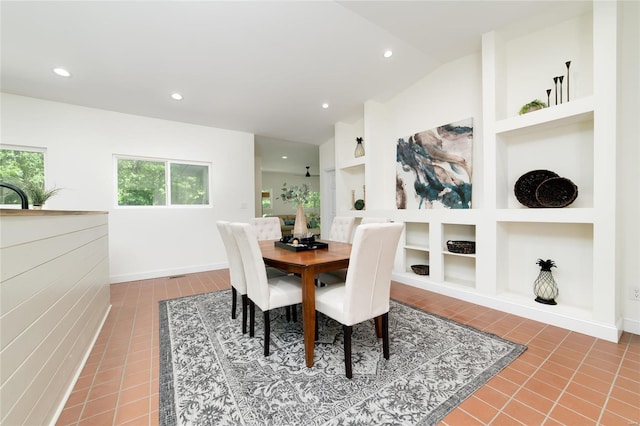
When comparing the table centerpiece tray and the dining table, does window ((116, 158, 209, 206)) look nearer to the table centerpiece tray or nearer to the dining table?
the table centerpiece tray

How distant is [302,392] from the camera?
1461 millimetres

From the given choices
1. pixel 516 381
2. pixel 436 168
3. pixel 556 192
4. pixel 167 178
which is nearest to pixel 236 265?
pixel 516 381

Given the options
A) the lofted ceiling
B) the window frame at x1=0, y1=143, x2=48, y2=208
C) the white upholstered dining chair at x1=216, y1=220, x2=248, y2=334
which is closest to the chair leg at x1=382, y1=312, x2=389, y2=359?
the white upholstered dining chair at x1=216, y1=220, x2=248, y2=334

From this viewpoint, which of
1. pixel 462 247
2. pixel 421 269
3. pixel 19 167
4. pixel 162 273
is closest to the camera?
pixel 462 247

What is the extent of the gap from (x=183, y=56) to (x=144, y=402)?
10.0 ft

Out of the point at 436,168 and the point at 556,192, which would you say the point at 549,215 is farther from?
the point at 436,168

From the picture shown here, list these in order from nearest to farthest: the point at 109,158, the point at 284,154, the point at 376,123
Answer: the point at 109,158, the point at 376,123, the point at 284,154

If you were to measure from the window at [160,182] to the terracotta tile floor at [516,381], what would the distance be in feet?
7.40

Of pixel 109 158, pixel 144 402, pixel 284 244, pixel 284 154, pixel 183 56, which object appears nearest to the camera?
pixel 144 402

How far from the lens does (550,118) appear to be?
2238 mm

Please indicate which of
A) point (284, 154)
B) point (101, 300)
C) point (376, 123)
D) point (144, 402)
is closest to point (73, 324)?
point (144, 402)

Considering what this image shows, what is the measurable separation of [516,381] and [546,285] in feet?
4.60

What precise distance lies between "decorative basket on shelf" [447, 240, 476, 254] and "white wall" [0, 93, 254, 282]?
3.62 m

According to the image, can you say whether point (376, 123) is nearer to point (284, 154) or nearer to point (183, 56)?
point (183, 56)
